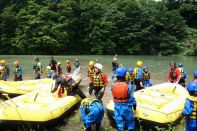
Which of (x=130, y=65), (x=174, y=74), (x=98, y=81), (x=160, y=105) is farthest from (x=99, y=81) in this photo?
(x=130, y=65)

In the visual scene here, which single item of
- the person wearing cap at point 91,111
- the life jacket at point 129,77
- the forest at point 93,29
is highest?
the forest at point 93,29

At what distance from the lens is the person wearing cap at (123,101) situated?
6445 millimetres

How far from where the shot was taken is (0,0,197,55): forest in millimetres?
46188

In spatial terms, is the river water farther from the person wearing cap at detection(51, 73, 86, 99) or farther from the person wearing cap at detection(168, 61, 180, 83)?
the person wearing cap at detection(51, 73, 86, 99)

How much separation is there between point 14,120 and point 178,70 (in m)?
7.33

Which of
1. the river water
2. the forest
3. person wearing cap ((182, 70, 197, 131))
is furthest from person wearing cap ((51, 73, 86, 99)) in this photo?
the forest

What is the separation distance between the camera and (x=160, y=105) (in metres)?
8.41

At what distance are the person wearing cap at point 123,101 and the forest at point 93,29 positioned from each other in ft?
129

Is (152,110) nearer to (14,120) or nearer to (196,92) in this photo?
(196,92)

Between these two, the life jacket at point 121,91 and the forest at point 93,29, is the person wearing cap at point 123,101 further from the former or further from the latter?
the forest at point 93,29

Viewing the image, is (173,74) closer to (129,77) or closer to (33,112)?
(129,77)

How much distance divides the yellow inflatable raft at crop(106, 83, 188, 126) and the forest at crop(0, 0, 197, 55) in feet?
119

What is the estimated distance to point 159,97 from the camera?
9.29 meters

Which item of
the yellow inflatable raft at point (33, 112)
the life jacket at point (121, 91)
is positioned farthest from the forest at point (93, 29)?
the life jacket at point (121, 91)
